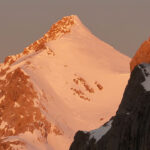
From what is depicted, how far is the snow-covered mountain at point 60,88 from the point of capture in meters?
116

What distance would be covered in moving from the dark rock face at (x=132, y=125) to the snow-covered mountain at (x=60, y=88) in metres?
69.6

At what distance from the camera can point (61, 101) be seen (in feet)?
442

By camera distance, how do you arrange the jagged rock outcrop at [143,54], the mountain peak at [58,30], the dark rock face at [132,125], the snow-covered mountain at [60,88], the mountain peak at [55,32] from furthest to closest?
the mountain peak at [58,30]
the mountain peak at [55,32]
the snow-covered mountain at [60,88]
the jagged rock outcrop at [143,54]
the dark rock face at [132,125]

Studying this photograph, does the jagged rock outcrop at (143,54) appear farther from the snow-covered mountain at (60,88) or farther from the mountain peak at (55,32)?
the mountain peak at (55,32)

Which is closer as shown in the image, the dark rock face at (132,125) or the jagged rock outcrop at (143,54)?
the dark rock face at (132,125)

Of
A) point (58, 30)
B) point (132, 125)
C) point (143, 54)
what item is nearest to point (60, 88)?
point (58, 30)

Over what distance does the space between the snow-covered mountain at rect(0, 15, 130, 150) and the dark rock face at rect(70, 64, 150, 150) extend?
69.6m

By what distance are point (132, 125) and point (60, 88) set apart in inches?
4490

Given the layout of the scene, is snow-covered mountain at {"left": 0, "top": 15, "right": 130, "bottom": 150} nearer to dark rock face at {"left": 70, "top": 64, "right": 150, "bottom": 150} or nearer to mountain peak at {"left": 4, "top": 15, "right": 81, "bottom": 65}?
mountain peak at {"left": 4, "top": 15, "right": 81, "bottom": 65}

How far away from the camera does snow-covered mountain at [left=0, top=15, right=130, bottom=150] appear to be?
381ft

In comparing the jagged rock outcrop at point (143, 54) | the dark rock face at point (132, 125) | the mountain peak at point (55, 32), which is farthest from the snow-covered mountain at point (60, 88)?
the dark rock face at point (132, 125)

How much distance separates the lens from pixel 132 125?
24734 mm

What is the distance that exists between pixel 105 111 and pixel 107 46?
129 feet

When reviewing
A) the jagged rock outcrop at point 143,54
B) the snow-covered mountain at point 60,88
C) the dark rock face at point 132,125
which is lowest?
the dark rock face at point 132,125
